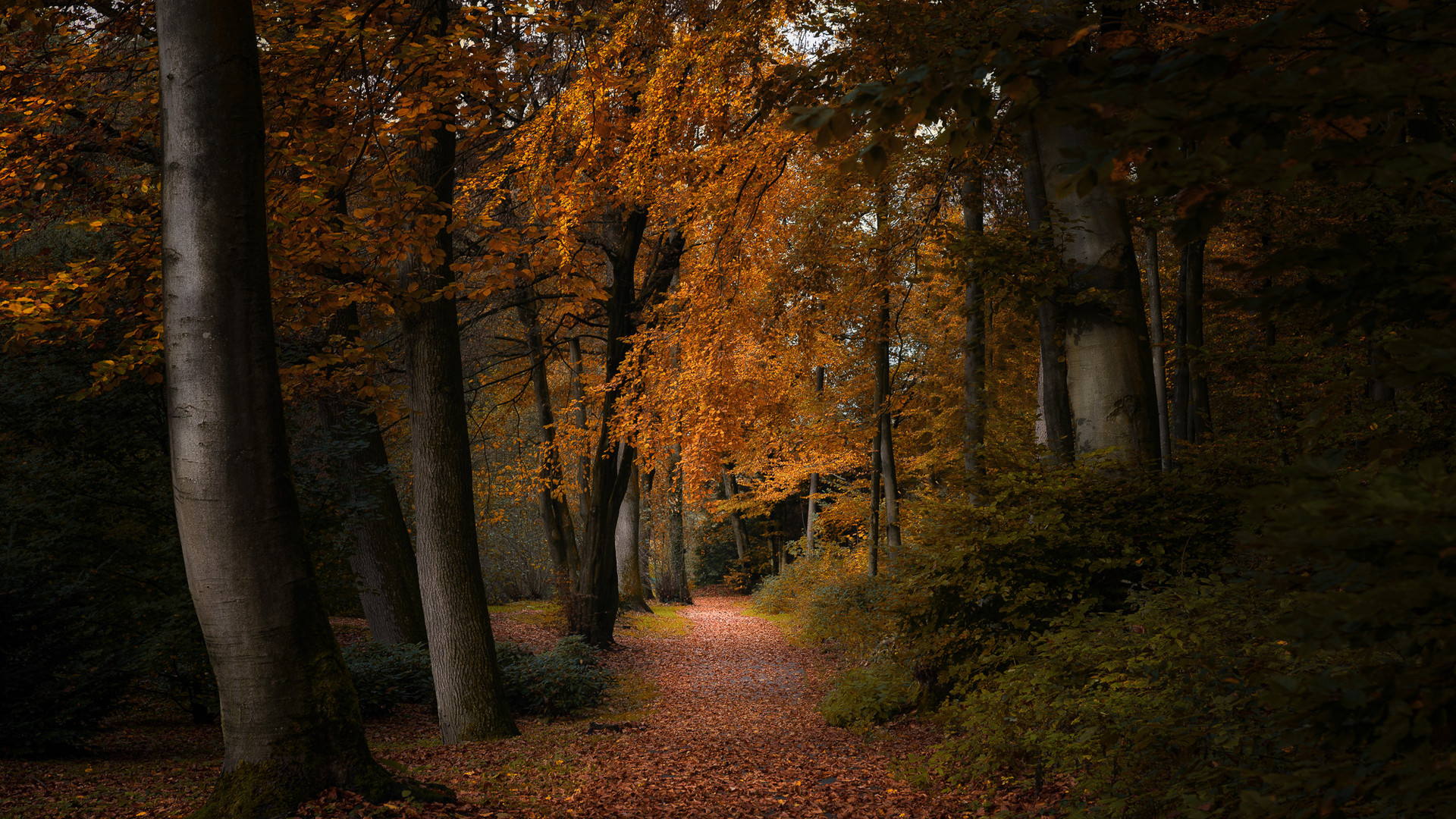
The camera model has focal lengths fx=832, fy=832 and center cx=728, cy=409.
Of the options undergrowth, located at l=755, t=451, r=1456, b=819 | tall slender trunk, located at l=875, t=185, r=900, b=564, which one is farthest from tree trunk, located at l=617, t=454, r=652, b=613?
undergrowth, located at l=755, t=451, r=1456, b=819

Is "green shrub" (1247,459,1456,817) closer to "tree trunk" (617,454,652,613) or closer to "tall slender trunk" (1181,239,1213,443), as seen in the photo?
"tall slender trunk" (1181,239,1213,443)

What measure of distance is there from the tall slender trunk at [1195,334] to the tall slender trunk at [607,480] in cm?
821

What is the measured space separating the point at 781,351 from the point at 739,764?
8193mm

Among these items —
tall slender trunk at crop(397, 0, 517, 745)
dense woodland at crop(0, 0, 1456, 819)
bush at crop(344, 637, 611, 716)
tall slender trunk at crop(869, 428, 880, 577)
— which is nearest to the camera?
dense woodland at crop(0, 0, 1456, 819)

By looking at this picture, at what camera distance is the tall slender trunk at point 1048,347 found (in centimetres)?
791

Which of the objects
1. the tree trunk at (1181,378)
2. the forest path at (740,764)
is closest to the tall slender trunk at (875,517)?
the forest path at (740,764)

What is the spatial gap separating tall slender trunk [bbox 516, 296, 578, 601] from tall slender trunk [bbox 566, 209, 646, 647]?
1.23 meters

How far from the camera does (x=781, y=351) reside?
14070 millimetres

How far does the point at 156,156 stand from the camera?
29.9ft

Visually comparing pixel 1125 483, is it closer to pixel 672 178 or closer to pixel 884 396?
pixel 672 178

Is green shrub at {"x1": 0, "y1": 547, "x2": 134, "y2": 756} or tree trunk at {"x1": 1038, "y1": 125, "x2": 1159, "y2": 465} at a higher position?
tree trunk at {"x1": 1038, "y1": 125, "x2": 1159, "y2": 465}

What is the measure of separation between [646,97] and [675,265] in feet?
17.5

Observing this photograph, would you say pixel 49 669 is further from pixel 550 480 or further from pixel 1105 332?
pixel 550 480

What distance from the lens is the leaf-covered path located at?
555 centimetres
